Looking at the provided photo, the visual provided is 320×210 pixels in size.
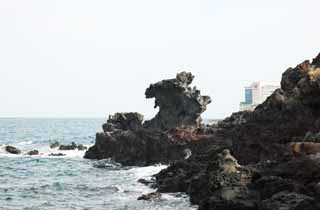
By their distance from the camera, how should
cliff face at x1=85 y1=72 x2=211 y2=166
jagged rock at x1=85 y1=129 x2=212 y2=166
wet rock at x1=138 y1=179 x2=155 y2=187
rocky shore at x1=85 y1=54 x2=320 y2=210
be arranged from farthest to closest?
cliff face at x1=85 y1=72 x2=211 y2=166, jagged rock at x1=85 y1=129 x2=212 y2=166, wet rock at x1=138 y1=179 x2=155 y2=187, rocky shore at x1=85 y1=54 x2=320 y2=210

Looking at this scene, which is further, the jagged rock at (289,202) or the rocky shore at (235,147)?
the rocky shore at (235,147)

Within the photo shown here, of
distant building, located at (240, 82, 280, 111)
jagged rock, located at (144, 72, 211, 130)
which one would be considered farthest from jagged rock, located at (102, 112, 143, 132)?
distant building, located at (240, 82, 280, 111)

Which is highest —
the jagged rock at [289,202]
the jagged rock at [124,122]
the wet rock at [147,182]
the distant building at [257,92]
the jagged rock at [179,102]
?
the distant building at [257,92]

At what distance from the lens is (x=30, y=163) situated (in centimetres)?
6850

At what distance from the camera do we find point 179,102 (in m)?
73.1

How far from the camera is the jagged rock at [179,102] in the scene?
7281 cm

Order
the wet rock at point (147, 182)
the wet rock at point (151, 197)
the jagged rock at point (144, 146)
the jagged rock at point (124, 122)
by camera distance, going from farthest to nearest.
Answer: the jagged rock at point (124, 122) → the jagged rock at point (144, 146) → the wet rock at point (147, 182) → the wet rock at point (151, 197)

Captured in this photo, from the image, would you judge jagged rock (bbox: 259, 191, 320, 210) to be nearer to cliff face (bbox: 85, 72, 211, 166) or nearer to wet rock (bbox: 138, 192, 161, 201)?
wet rock (bbox: 138, 192, 161, 201)

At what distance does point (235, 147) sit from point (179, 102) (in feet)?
102

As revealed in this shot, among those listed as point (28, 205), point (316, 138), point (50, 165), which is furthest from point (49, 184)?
point (316, 138)

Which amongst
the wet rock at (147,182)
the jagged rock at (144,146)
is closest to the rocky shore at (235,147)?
the jagged rock at (144,146)

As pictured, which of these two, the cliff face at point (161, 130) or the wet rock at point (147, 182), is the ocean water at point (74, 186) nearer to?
the wet rock at point (147, 182)

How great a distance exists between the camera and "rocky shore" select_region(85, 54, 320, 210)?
26984 millimetres

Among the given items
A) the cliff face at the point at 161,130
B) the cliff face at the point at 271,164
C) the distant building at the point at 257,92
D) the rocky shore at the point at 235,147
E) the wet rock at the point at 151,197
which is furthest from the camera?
the distant building at the point at 257,92
